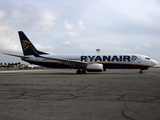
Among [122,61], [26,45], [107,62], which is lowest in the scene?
[107,62]

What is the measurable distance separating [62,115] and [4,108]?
2206 millimetres

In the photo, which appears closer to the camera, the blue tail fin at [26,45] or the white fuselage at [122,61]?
the white fuselage at [122,61]

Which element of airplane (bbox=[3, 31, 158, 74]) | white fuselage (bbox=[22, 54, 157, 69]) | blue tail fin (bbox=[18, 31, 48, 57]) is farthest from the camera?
blue tail fin (bbox=[18, 31, 48, 57])

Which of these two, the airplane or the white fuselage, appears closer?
the airplane

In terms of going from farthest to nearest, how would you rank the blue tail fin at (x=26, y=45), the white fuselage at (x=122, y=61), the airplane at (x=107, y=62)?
the blue tail fin at (x=26, y=45), the white fuselage at (x=122, y=61), the airplane at (x=107, y=62)

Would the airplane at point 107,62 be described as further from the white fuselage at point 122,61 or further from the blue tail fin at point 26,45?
the blue tail fin at point 26,45

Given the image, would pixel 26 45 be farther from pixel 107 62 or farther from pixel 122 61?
pixel 122 61

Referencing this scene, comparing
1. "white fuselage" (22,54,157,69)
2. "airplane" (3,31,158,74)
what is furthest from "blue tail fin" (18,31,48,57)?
"white fuselage" (22,54,157,69)

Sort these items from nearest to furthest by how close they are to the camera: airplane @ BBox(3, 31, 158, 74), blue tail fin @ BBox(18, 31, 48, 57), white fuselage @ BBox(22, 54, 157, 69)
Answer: airplane @ BBox(3, 31, 158, 74) → white fuselage @ BBox(22, 54, 157, 69) → blue tail fin @ BBox(18, 31, 48, 57)

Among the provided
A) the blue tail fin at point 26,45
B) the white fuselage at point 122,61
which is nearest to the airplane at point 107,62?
the white fuselage at point 122,61

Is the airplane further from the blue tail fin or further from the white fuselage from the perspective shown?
the blue tail fin

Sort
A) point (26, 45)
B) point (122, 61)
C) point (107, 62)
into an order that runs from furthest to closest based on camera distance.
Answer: point (26, 45) → point (107, 62) → point (122, 61)

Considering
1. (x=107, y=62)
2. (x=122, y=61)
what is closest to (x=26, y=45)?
(x=107, y=62)

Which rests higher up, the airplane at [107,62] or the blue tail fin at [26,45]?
the blue tail fin at [26,45]
